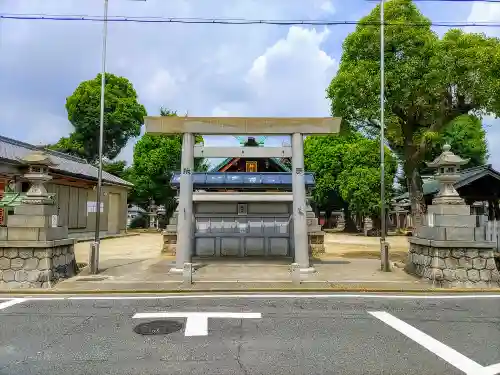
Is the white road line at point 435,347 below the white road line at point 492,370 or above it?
above

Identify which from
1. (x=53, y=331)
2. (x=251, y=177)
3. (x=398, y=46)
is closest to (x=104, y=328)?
(x=53, y=331)

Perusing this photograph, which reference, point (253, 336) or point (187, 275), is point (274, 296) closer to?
point (187, 275)

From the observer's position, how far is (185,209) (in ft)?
40.2

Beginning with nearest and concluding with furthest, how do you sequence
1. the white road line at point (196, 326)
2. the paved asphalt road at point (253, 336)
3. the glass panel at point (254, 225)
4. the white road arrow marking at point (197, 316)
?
the paved asphalt road at point (253, 336)
the white road line at point (196, 326)
the white road arrow marking at point (197, 316)
the glass panel at point (254, 225)

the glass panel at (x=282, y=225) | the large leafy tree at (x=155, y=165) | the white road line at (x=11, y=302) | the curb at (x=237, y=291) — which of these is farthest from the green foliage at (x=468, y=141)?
the white road line at (x=11, y=302)

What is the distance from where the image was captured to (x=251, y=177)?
17109 millimetres

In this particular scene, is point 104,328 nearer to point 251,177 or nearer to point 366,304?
point 366,304

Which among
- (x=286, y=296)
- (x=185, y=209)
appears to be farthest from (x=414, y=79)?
(x=286, y=296)

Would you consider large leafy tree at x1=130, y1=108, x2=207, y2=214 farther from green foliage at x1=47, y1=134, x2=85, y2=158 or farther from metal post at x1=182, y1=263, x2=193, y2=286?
metal post at x1=182, y1=263, x2=193, y2=286

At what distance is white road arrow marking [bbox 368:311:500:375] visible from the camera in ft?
15.7

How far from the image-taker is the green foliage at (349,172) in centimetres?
3559

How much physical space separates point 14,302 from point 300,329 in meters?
6.37

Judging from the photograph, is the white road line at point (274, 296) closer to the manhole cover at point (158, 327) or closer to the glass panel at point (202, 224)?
the manhole cover at point (158, 327)

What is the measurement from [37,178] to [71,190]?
1472cm
